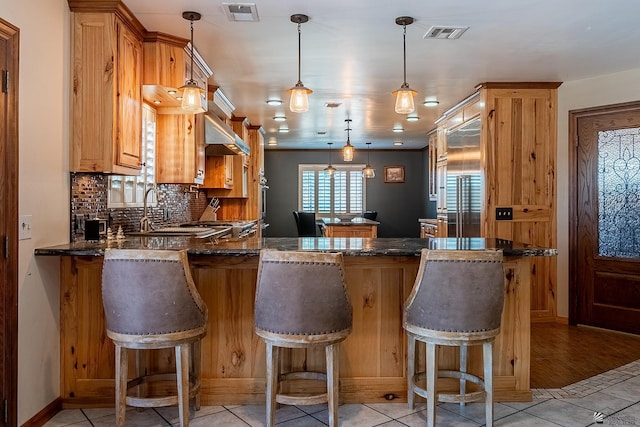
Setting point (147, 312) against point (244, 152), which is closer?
point (147, 312)

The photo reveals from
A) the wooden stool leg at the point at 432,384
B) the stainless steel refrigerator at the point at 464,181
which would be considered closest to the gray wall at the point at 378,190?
the stainless steel refrigerator at the point at 464,181

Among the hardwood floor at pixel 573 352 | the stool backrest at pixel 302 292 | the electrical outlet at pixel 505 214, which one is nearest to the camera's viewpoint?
the stool backrest at pixel 302 292

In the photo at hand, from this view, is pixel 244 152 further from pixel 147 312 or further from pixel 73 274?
pixel 147 312

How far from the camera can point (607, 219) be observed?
4.61 metres

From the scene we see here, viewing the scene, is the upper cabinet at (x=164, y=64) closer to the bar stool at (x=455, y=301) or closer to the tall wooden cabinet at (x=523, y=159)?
the bar stool at (x=455, y=301)

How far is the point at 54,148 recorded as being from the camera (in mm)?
2689

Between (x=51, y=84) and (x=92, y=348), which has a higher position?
(x=51, y=84)

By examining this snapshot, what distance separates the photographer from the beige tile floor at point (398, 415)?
2.55m

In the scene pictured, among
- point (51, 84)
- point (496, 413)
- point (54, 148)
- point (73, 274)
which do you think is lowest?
point (496, 413)

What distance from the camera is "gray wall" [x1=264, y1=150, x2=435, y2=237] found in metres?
10.9

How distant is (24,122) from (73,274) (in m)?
0.85

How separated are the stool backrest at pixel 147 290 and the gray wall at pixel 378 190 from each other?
28.2ft

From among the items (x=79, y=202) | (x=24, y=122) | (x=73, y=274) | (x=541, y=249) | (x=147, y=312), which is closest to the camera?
(x=147, y=312)

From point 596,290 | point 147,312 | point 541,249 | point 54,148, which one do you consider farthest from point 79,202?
point 596,290
